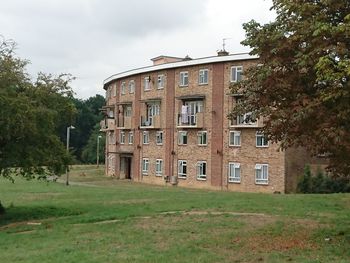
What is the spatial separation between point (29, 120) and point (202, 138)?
98.0ft

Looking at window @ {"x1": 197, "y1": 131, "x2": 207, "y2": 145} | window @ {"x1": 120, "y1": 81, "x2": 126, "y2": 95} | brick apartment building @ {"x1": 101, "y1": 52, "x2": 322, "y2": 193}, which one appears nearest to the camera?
brick apartment building @ {"x1": 101, "y1": 52, "x2": 322, "y2": 193}

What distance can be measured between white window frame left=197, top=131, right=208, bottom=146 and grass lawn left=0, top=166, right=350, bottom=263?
25.2m

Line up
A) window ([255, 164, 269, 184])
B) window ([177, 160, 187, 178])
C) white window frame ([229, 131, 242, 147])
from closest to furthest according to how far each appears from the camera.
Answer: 1. window ([255, 164, 269, 184])
2. white window frame ([229, 131, 242, 147])
3. window ([177, 160, 187, 178])

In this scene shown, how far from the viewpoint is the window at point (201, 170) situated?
50562mm

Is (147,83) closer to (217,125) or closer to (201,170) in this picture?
(217,125)

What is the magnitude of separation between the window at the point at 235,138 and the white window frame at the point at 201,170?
11.4ft

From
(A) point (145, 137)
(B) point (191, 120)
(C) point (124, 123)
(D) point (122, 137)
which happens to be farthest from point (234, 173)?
(D) point (122, 137)

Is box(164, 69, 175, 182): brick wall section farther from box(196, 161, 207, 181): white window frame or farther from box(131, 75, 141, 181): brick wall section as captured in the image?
box(131, 75, 141, 181): brick wall section

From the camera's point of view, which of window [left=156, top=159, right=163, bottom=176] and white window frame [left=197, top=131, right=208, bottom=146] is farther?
window [left=156, top=159, right=163, bottom=176]

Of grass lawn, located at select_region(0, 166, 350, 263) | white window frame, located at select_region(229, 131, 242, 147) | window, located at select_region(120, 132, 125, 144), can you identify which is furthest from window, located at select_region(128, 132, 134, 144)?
grass lawn, located at select_region(0, 166, 350, 263)

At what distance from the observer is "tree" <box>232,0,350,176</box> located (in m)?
11.2

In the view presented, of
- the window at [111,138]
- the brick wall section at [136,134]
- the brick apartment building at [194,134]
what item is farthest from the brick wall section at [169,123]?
the window at [111,138]

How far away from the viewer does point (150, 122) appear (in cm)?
5716

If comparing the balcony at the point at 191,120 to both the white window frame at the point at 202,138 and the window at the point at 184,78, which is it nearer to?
the white window frame at the point at 202,138
